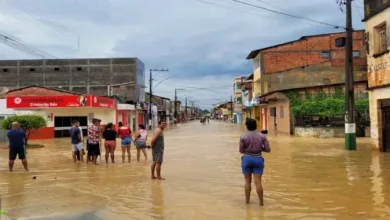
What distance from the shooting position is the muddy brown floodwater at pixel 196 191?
7.80 metres

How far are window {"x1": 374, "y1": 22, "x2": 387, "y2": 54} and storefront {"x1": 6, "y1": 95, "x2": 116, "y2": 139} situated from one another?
88.3ft

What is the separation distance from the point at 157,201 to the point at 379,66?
13.6 m

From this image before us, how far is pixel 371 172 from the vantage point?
42.6 feet

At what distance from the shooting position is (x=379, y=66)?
61.9 feet

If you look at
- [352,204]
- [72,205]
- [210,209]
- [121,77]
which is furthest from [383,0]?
[121,77]

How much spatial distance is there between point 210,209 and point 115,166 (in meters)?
8.18

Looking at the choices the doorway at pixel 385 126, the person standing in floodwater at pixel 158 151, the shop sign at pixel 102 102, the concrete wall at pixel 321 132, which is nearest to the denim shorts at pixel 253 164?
the person standing in floodwater at pixel 158 151

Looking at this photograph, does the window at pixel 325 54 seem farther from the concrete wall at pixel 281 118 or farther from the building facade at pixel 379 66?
the building facade at pixel 379 66

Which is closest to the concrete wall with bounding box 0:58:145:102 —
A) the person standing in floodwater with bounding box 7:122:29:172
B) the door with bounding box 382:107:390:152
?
the door with bounding box 382:107:390:152

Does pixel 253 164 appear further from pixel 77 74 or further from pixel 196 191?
pixel 77 74

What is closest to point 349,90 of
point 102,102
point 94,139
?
point 94,139

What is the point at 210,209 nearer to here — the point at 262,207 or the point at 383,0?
the point at 262,207

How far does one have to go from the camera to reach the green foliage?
110 feet

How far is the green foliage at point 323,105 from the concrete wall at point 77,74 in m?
35.2
